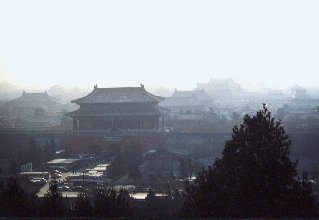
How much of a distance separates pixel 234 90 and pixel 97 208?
10510cm

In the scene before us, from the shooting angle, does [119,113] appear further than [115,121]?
No

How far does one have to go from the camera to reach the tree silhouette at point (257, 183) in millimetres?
9289

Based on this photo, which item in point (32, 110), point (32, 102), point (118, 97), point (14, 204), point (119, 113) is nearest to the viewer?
point (14, 204)

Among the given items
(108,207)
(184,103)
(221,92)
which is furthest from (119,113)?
(221,92)

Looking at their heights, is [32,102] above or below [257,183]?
above

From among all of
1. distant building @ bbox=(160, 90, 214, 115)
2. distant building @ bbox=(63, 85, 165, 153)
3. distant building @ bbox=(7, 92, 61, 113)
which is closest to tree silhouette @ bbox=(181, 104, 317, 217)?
distant building @ bbox=(63, 85, 165, 153)

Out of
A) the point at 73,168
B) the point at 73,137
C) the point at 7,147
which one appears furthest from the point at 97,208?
the point at 7,147

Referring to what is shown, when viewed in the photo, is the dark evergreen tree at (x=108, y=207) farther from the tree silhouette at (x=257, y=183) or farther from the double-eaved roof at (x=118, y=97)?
the double-eaved roof at (x=118, y=97)

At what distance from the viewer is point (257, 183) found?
942 centimetres

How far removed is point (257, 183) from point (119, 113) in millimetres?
21330

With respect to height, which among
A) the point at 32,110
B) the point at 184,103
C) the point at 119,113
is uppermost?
the point at 184,103

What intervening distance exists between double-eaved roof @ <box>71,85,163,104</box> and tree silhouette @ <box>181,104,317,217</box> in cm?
2070

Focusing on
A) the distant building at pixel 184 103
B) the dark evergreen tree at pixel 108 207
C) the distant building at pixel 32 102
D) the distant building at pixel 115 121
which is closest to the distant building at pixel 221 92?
the distant building at pixel 184 103

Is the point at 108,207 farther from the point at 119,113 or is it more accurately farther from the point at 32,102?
the point at 32,102
